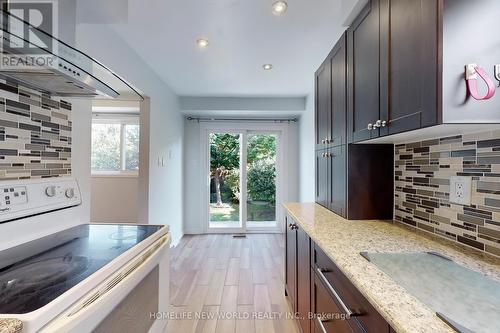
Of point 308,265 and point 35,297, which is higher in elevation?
point 35,297

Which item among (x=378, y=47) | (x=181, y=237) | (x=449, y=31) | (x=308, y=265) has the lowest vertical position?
(x=181, y=237)

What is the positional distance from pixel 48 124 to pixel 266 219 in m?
3.90

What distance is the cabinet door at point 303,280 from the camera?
1.54 m

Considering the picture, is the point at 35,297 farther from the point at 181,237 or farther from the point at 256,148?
the point at 256,148

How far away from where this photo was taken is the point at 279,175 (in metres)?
4.78

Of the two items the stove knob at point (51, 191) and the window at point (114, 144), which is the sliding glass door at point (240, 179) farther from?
the stove knob at point (51, 191)

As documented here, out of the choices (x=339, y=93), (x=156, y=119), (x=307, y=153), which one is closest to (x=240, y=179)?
(x=307, y=153)

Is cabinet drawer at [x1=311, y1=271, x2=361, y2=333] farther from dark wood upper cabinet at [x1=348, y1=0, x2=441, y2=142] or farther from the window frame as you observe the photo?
the window frame

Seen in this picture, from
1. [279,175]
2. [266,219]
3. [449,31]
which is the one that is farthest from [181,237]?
[449,31]

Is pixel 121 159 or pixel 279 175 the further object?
pixel 279 175

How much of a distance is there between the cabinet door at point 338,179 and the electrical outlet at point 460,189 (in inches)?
23.7

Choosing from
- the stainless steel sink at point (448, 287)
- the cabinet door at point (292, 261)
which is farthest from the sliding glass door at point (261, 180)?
the stainless steel sink at point (448, 287)

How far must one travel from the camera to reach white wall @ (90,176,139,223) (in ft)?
14.5

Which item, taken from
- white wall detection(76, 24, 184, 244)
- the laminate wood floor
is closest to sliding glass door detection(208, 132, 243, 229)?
white wall detection(76, 24, 184, 244)
